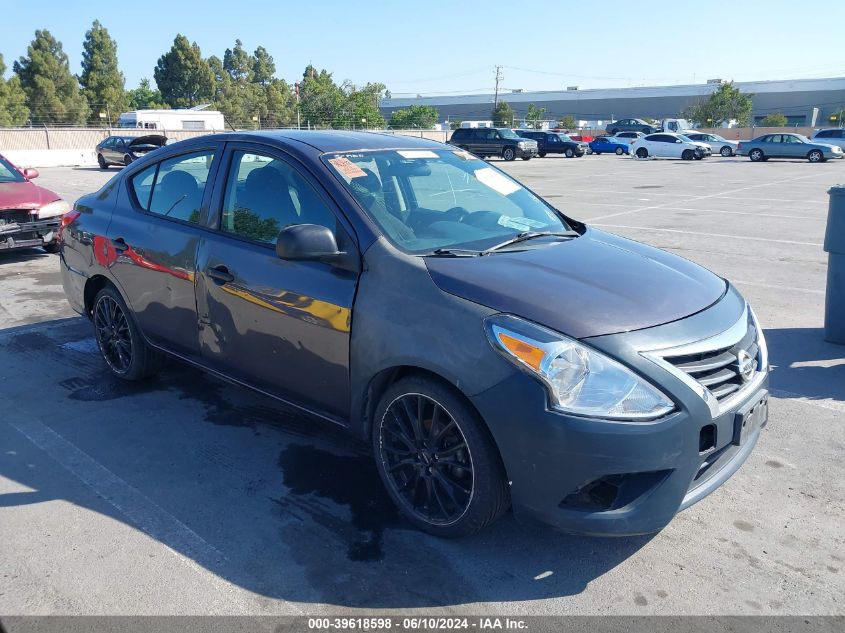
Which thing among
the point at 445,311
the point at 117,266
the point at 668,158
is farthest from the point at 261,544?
the point at 668,158

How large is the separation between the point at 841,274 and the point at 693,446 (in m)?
4.01

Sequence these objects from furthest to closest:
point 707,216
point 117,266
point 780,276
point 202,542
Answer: point 707,216 → point 780,276 → point 117,266 → point 202,542

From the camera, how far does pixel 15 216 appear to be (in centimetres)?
955

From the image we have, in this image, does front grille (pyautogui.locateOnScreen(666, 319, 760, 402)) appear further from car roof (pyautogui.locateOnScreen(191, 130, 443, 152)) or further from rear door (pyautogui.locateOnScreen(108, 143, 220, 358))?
rear door (pyautogui.locateOnScreen(108, 143, 220, 358))

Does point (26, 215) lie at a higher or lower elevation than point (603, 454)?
higher

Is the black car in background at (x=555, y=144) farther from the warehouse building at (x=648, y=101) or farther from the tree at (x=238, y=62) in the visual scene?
the tree at (x=238, y=62)

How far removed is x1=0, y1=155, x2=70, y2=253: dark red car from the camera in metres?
9.43

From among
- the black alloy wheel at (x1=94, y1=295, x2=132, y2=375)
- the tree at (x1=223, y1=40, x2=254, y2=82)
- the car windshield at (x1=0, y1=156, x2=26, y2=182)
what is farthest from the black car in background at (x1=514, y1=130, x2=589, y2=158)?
the tree at (x1=223, y1=40, x2=254, y2=82)

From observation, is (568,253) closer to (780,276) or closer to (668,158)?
(780,276)

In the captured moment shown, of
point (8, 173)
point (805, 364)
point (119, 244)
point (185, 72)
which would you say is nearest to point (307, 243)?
point (119, 244)

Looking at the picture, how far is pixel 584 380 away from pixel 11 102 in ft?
203

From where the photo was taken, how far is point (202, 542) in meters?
3.25

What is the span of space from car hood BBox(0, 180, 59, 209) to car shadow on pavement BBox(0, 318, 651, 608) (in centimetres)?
519

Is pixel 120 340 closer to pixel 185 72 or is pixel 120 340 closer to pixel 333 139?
pixel 333 139
